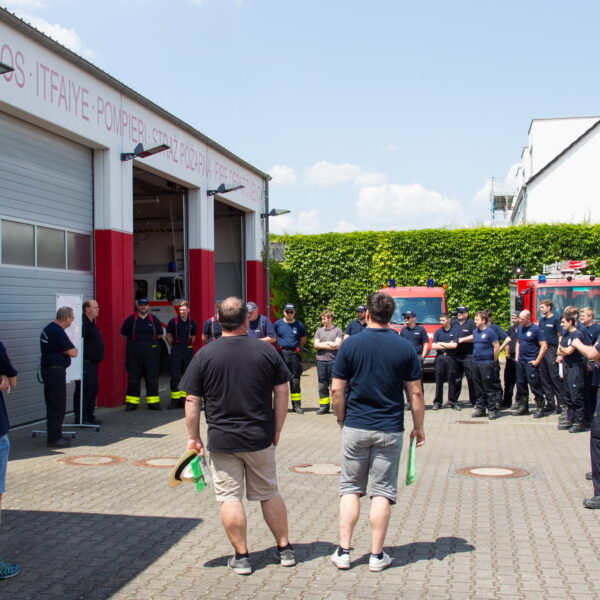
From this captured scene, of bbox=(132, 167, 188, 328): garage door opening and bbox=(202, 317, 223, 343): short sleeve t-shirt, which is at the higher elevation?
bbox=(132, 167, 188, 328): garage door opening

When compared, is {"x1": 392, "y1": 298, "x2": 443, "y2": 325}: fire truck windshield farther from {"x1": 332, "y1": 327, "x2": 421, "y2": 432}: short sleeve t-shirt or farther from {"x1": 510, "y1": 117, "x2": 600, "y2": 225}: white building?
{"x1": 332, "y1": 327, "x2": 421, "y2": 432}: short sleeve t-shirt

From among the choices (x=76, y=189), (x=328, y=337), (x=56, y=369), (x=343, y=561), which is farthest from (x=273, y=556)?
(x=76, y=189)

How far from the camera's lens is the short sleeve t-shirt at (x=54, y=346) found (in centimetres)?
966

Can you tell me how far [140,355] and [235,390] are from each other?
28.4ft

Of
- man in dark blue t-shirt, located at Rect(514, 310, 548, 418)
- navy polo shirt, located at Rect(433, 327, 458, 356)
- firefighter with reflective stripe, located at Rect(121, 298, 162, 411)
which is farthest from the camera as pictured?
navy polo shirt, located at Rect(433, 327, 458, 356)

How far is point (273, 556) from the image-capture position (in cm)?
531

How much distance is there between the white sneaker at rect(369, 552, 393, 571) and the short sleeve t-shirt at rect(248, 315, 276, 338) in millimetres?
7259

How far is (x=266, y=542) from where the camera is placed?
5656 millimetres

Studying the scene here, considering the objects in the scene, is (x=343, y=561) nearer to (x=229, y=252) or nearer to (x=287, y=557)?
(x=287, y=557)

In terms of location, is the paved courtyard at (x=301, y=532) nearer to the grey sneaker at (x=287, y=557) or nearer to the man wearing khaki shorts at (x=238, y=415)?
the grey sneaker at (x=287, y=557)

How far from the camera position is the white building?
103ft

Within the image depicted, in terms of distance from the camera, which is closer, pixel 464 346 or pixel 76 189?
pixel 76 189

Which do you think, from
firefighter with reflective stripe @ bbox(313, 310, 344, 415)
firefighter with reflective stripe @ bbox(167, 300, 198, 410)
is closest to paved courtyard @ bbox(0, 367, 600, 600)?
firefighter with reflective stripe @ bbox(313, 310, 344, 415)

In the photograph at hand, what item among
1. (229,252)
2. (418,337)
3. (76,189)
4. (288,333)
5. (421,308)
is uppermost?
(76,189)
